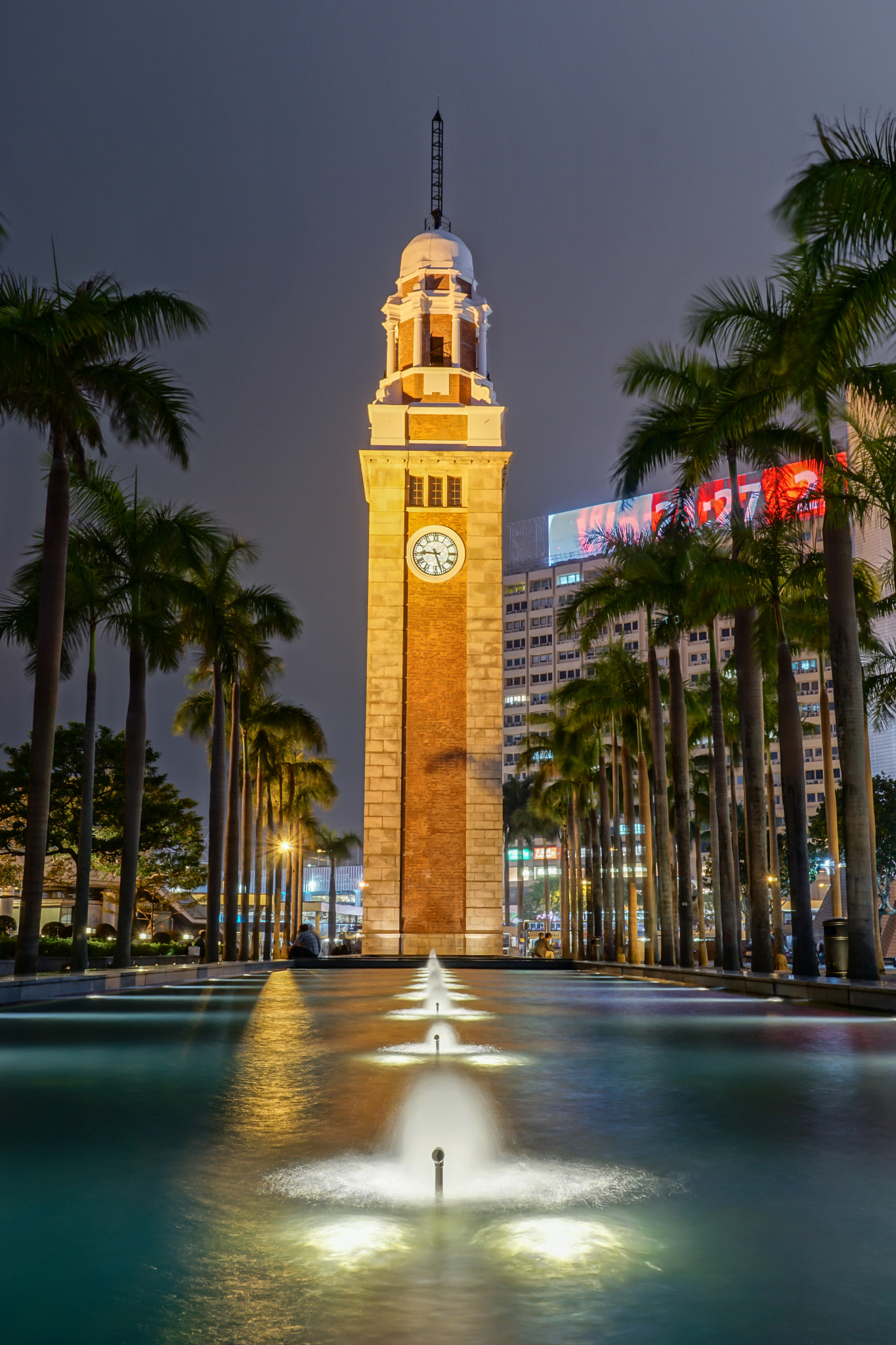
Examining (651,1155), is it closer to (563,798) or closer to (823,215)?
(823,215)

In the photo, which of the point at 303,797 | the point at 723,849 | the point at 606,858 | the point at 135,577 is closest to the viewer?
the point at 135,577

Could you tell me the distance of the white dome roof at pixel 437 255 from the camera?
52531 mm

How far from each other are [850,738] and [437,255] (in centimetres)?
4091

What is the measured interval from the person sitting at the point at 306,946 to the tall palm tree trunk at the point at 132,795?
35.2 feet

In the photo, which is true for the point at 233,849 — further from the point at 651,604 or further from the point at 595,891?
the point at 595,891

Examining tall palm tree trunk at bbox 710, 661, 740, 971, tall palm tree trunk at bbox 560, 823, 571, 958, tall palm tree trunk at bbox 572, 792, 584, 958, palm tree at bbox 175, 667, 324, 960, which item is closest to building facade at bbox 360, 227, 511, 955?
palm tree at bbox 175, 667, 324, 960

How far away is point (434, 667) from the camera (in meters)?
47.0

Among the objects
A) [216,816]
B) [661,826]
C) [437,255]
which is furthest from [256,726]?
[437,255]

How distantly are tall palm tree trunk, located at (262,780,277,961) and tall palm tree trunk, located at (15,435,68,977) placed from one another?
3176 centimetres

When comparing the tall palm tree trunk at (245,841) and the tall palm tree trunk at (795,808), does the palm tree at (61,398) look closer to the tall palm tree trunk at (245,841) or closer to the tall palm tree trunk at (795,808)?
the tall palm tree trunk at (795,808)

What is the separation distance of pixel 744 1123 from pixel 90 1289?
3.61 m

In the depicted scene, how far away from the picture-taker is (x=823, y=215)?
13.8m

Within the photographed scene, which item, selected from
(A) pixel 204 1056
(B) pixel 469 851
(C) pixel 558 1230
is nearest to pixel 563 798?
(B) pixel 469 851

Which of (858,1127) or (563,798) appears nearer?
(858,1127)
